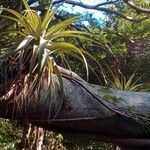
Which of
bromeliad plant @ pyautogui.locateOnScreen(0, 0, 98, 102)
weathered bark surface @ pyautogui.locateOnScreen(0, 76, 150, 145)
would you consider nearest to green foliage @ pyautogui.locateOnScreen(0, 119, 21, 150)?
weathered bark surface @ pyautogui.locateOnScreen(0, 76, 150, 145)

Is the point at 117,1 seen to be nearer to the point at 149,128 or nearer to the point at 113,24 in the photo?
the point at 113,24

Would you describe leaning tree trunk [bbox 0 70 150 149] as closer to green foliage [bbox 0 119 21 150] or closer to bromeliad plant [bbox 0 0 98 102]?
bromeliad plant [bbox 0 0 98 102]

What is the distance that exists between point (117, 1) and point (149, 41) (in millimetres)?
1181

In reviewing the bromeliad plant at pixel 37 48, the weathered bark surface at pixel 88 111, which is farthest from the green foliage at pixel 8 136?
the bromeliad plant at pixel 37 48

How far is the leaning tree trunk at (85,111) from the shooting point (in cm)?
318

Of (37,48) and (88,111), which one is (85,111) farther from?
(37,48)

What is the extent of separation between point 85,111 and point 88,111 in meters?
0.03

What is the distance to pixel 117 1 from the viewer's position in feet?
33.3

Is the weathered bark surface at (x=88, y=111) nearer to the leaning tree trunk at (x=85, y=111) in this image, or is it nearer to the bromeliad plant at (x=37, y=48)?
the leaning tree trunk at (x=85, y=111)

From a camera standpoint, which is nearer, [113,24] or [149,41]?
[149,41]

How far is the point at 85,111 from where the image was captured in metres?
3.34

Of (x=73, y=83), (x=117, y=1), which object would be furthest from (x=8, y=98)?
(x=117, y=1)

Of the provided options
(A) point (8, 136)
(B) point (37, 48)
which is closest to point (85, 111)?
(B) point (37, 48)

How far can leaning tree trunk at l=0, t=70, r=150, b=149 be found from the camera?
3184 millimetres
